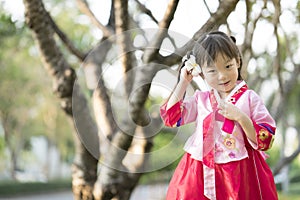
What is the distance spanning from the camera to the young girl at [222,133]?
162 cm

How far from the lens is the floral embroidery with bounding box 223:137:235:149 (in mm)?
1652

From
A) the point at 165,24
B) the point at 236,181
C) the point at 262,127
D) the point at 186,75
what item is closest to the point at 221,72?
the point at 186,75

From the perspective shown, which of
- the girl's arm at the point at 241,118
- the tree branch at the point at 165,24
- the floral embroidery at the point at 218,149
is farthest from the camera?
the tree branch at the point at 165,24

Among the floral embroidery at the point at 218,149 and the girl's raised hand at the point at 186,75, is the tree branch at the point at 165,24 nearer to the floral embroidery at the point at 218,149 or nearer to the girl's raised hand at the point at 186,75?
the girl's raised hand at the point at 186,75

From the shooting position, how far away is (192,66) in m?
1.66

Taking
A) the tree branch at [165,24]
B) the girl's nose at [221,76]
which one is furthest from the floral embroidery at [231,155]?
the tree branch at [165,24]

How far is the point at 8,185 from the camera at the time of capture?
15.4 m

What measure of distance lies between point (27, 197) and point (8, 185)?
2.29 ft

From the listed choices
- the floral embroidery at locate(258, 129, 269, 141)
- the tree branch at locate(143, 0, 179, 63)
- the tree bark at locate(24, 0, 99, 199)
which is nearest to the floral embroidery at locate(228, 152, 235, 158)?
the floral embroidery at locate(258, 129, 269, 141)

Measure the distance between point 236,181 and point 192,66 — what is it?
40 centimetres

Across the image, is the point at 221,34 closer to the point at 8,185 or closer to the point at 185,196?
the point at 185,196

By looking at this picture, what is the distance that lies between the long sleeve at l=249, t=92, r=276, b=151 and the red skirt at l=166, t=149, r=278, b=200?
0.31 feet

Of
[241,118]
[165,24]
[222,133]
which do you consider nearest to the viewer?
[241,118]

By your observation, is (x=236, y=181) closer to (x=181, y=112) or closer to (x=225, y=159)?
(x=225, y=159)
